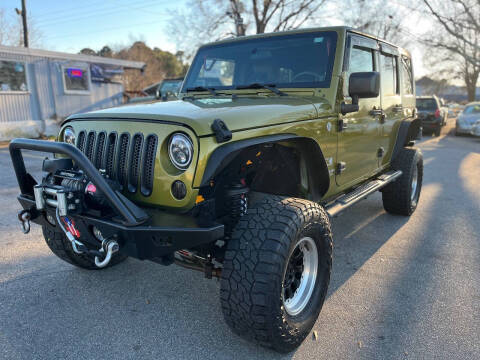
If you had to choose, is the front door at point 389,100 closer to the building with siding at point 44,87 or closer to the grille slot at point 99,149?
the grille slot at point 99,149

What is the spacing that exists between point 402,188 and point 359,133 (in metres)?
1.66

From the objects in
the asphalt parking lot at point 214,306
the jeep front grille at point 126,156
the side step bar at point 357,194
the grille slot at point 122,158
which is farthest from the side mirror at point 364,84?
the grille slot at point 122,158

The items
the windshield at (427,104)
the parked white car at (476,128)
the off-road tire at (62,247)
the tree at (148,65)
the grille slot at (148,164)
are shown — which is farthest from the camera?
the tree at (148,65)

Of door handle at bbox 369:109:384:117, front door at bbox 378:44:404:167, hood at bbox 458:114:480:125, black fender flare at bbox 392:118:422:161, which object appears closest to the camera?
door handle at bbox 369:109:384:117

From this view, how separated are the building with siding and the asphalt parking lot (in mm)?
10500

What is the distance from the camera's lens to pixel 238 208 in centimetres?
254

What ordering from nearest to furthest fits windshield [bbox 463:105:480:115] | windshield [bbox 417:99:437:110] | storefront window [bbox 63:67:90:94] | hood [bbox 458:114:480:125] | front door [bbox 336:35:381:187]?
front door [bbox 336:35:381:187] → storefront window [bbox 63:67:90:94] → hood [bbox 458:114:480:125] → windshield [bbox 463:105:480:115] → windshield [bbox 417:99:437:110]

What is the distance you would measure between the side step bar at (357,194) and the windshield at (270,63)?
104cm

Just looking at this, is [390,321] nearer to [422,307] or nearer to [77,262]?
[422,307]

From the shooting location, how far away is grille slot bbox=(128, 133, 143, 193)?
233 centimetres

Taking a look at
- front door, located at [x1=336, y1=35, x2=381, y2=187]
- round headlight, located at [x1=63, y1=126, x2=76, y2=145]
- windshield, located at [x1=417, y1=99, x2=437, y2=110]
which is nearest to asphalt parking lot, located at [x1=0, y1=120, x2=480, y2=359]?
front door, located at [x1=336, y1=35, x2=381, y2=187]

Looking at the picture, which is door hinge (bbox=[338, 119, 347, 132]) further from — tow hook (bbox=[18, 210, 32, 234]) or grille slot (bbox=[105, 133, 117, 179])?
tow hook (bbox=[18, 210, 32, 234])

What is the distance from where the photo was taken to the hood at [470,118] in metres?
15.3

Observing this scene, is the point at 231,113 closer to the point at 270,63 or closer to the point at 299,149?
the point at 299,149
